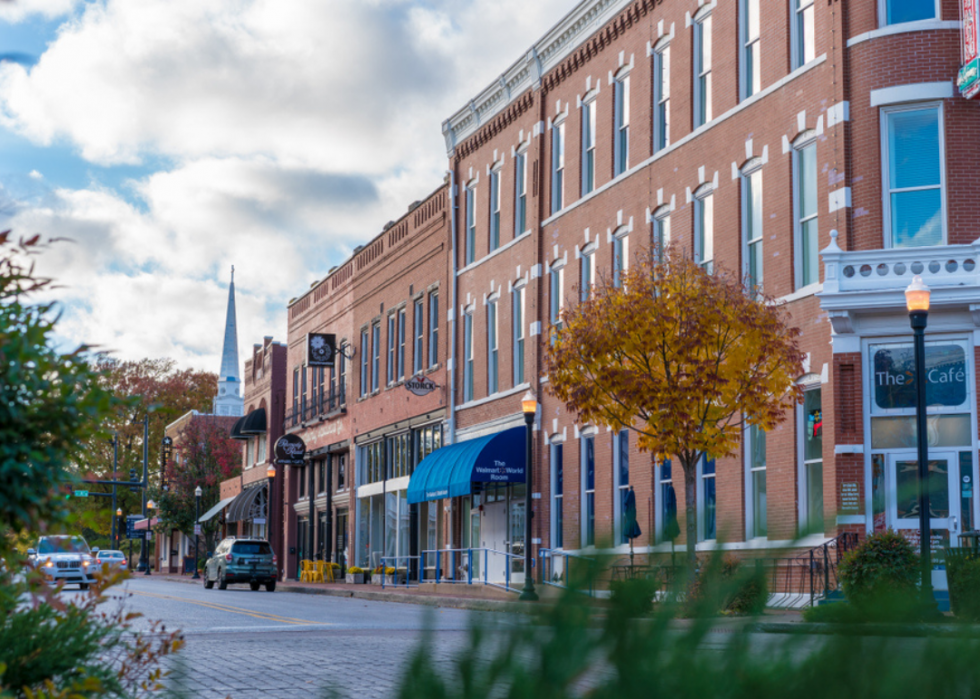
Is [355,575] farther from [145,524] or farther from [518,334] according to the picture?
[145,524]

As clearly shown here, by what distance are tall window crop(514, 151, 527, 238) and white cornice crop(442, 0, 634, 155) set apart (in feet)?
5.83

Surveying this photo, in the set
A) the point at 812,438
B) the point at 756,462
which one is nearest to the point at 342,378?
the point at 756,462

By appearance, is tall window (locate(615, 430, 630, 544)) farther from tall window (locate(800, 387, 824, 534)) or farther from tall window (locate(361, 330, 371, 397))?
tall window (locate(361, 330, 371, 397))

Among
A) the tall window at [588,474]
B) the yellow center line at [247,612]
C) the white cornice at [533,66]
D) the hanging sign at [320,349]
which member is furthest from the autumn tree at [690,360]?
the hanging sign at [320,349]

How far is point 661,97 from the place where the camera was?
2642 cm

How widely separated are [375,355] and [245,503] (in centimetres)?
1742

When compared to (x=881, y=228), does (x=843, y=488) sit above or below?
below

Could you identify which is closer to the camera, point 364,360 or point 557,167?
point 557,167

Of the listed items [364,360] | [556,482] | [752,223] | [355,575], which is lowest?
[355,575]

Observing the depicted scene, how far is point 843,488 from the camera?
1916 centimetres

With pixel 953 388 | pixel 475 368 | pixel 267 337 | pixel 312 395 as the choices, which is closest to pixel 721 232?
pixel 953 388

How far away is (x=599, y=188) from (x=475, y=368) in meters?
8.34

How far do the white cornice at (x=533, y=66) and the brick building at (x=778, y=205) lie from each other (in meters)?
0.08

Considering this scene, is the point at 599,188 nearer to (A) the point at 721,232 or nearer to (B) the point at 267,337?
(A) the point at 721,232
